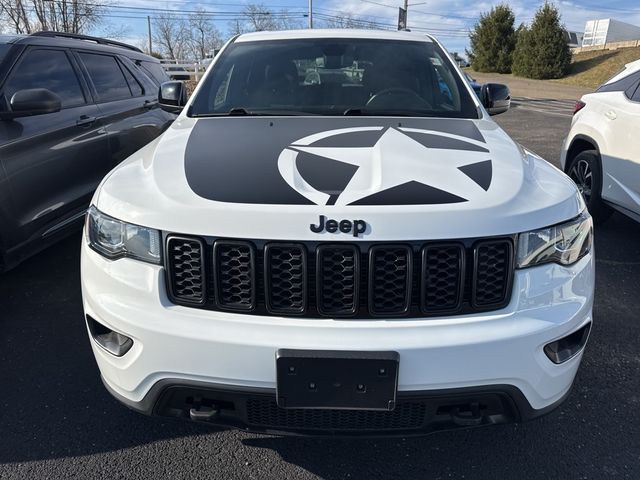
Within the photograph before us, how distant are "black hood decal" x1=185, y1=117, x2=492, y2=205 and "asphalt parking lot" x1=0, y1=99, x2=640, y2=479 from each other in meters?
1.13

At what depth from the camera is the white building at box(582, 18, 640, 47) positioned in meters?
49.7

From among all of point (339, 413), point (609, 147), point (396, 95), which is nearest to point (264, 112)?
point (396, 95)

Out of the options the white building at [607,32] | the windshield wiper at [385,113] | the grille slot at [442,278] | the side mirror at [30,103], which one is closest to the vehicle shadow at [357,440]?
the grille slot at [442,278]

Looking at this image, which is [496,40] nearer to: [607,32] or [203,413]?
[607,32]

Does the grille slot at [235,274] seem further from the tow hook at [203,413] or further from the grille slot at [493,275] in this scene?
the grille slot at [493,275]

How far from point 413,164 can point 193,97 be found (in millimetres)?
1693

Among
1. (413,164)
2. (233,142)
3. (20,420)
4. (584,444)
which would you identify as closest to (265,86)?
(233,142)

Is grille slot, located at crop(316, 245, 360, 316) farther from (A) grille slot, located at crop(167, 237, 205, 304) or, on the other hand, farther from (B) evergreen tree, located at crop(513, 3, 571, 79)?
(B) evergreen tree, located at crop(513, 3, 571, 79)

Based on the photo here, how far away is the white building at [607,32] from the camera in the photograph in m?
49.7

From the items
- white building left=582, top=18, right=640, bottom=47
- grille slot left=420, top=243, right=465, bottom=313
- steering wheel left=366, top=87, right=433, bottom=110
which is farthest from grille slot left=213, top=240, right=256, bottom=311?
white building left=582, top=18, right=640, bottom=47

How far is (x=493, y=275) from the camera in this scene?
1819mm

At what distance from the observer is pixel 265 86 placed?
321cm

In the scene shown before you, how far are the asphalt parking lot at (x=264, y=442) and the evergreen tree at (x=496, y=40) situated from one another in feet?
130

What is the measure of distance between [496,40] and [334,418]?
137ft
